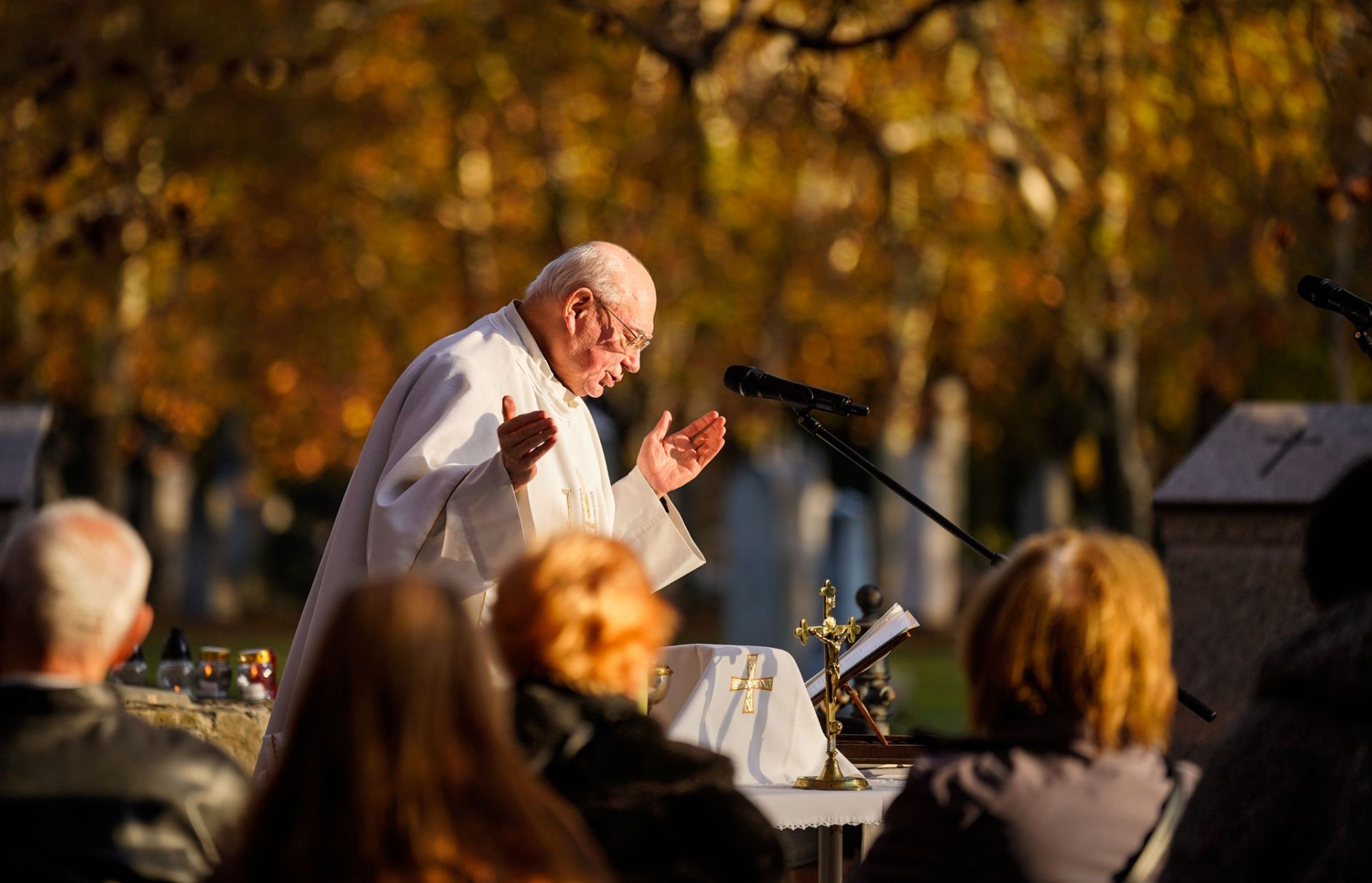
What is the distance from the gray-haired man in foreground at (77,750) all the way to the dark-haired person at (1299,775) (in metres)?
1.50

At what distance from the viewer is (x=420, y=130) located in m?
21.6

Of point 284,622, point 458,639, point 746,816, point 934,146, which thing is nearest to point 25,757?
point 458,639

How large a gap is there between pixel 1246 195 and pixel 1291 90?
1.67 meters

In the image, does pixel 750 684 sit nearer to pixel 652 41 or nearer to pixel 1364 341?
pixel 1364 341

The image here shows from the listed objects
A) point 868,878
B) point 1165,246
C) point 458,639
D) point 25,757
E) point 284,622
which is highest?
point 1165,246

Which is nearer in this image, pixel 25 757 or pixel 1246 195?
pixel 25 757

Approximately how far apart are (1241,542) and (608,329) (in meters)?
4.23

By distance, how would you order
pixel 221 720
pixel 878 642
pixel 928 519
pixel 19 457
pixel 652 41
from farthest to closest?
pixel 928 519 → pixel 652 41 → pixel 19 457 → pixel 221 720 → pixel 878 642

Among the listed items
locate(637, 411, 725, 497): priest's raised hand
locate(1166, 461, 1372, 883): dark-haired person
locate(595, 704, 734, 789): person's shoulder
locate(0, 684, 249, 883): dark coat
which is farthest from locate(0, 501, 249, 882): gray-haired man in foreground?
locate(637, 411, 725, 497): priest's raised hand

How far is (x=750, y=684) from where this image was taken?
4.79m

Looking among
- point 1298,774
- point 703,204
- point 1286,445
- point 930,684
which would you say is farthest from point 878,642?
point 930,684

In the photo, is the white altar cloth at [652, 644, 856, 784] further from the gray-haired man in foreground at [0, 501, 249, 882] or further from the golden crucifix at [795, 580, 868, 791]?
the gray-haired man in foreground at [0, 501, 249, 882]

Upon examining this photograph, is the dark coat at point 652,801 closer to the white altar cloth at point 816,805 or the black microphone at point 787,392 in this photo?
the white altar cloth at point 816,805

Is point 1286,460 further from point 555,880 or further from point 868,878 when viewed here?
point 555,880
